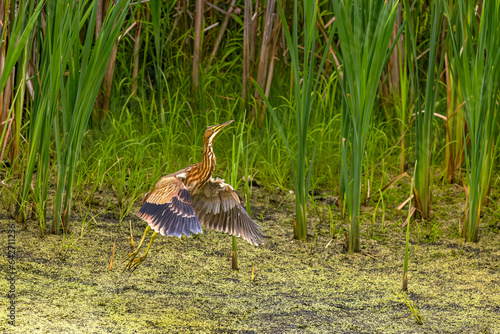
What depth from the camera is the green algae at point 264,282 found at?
6.43 ft

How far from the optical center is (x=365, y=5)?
238 centimetres

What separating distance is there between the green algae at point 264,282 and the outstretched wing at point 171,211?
11.7 inches

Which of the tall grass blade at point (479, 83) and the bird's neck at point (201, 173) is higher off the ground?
the tall grass blade at point (479, 83)

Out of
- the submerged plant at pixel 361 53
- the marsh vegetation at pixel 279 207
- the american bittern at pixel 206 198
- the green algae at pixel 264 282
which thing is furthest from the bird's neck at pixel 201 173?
the submerged plant at pixel 361 53

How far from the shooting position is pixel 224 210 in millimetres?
2176

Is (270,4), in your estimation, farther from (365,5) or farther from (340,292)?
(340,292)

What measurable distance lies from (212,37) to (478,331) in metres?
2.90

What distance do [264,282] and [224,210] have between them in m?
0.34

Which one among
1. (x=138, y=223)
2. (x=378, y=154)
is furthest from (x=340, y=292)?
(x=378, y=154)

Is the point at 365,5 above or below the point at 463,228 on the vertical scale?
above

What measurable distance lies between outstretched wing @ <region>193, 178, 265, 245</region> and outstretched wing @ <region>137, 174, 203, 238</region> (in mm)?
147

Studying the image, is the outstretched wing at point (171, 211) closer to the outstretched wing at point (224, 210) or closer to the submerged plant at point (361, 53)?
the outstretched wing at point (224, 210)

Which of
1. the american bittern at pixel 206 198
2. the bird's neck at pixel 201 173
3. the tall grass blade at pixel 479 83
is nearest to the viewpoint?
the american bittern at pixel 206 198

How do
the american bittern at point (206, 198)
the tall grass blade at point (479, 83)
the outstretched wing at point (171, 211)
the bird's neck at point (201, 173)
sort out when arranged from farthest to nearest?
the tall grass blade at point (479, 83) → the bird's neck at point (201, 173) → the american bittern at point (206, 198) → the outstretched wing at point (171, 211)
